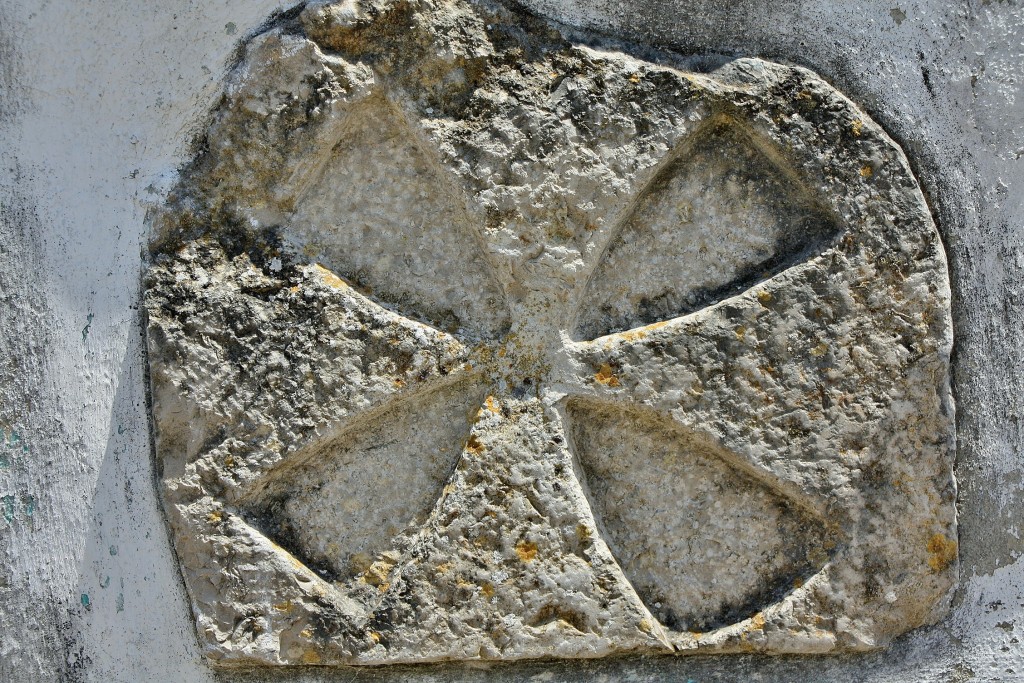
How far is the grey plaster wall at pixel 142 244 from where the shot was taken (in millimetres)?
1978

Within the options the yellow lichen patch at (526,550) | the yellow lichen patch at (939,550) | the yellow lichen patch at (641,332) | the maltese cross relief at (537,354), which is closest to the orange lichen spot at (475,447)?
the maltese cross relief at (537,354)

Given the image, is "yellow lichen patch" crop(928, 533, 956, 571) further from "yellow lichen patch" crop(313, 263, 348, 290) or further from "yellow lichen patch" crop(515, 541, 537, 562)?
"yellow lichen patch" crop(313, 263, 348, 290)

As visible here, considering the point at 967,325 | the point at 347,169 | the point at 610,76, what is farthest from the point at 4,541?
the point at 967,325

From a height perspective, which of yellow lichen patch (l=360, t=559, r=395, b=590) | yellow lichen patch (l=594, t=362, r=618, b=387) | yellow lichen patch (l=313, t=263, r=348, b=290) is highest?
yellow lichen patch (l=313, t=263, r=348, b=290)

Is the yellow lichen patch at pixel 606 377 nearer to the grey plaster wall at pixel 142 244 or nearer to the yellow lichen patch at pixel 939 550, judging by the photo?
the grey plaster wall at pixel 142 244

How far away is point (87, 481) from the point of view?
2.02 m

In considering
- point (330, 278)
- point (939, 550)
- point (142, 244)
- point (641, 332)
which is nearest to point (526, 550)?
point (641, 332)

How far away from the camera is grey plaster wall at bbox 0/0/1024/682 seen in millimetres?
1978

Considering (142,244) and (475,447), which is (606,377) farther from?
(142,244)

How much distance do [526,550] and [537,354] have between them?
0.41 m

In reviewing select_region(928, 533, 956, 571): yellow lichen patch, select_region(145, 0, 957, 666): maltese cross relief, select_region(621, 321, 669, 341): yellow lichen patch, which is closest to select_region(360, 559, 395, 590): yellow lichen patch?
select_region(145, 0, 957, 666): maltese cross relief

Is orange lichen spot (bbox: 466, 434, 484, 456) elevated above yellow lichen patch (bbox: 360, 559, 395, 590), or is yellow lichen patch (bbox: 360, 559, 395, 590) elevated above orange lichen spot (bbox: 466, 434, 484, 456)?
orange lichen spot (bbox: 466, 434, 484, 456)

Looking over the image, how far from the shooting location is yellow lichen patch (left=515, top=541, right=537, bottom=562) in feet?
6.43

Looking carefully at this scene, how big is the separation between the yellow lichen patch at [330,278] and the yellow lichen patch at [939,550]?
1.36m
